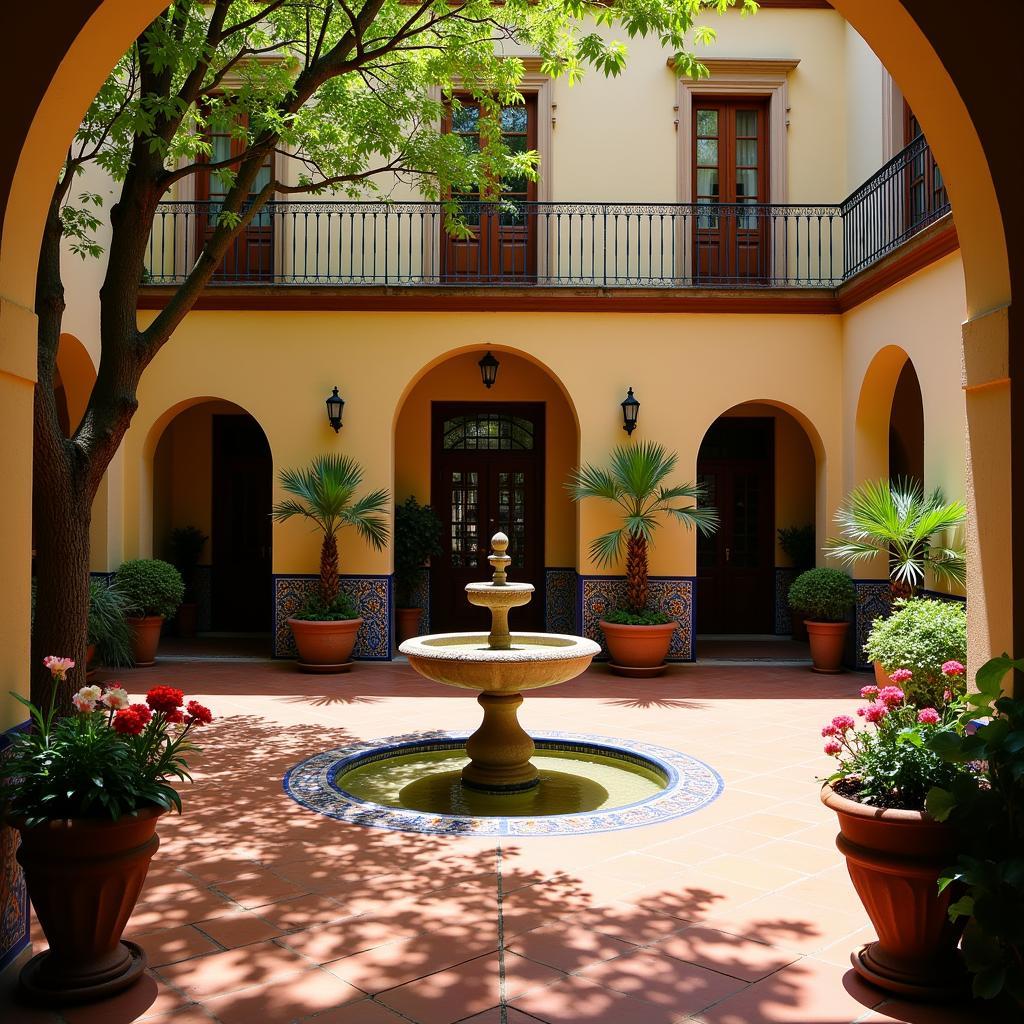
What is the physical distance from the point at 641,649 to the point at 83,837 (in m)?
7.99

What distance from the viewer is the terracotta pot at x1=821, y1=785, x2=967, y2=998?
10.4ft

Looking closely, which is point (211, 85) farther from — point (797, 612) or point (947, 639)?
point (797, 612)

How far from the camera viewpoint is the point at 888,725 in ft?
11.7

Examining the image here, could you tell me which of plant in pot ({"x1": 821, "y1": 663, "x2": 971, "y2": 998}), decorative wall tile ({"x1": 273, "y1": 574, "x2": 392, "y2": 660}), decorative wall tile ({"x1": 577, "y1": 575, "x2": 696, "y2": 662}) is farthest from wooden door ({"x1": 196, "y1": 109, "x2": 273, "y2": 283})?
plant in pot ({"x1": 821, "y1": 663, "x2": 971, "y2": 998})

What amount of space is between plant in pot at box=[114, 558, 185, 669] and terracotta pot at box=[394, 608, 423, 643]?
2808mm

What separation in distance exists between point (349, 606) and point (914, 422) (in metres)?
8.27

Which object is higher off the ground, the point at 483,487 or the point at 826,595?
the point at 483,487

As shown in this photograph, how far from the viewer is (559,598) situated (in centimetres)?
1337

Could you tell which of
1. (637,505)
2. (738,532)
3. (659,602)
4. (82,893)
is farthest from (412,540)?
(82,893)

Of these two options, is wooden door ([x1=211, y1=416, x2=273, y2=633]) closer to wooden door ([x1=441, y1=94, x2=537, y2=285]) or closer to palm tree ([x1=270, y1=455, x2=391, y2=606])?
palm tree ([x1=270, y1=455, x2=391, y2=606])

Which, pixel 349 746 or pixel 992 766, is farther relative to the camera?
→ pixel 349 746

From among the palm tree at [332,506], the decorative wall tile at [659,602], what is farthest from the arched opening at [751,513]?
the palm tree at [332,506]

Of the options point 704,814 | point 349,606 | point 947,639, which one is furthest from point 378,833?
point 349,606

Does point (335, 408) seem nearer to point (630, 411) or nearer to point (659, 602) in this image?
point (630, 411)
